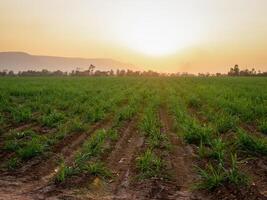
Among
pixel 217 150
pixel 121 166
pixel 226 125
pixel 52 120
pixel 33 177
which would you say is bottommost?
pixel 33 177

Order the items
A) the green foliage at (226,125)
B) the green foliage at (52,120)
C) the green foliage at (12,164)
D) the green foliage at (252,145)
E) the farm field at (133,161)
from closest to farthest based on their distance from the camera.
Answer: the farm field at (133,161) < the green foliage at (12,164) < the green foliage at (252,145) < the green foliage at (226,125) < the green foliage at (52,120)

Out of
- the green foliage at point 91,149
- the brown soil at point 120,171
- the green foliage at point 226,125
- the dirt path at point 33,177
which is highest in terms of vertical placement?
the green foliage at point 226,125

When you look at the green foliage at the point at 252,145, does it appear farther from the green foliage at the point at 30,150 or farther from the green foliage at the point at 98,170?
the green foliage at the point at 30,150

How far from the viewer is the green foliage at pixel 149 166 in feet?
22.0

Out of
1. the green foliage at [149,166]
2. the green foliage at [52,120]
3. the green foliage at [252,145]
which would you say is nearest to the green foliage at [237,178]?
the green foliage at [149,166]

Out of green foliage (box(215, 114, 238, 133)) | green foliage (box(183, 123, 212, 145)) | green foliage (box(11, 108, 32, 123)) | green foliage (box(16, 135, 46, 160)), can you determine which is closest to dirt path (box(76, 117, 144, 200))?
green foliage (box(183, 123, 212, 145))

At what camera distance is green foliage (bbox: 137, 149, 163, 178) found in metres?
6.69

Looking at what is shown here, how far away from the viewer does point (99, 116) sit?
1355 cm

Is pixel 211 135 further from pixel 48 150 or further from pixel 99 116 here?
pixel 99 116

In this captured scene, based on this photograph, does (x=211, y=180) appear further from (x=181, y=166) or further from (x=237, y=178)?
(x=181, y=166)

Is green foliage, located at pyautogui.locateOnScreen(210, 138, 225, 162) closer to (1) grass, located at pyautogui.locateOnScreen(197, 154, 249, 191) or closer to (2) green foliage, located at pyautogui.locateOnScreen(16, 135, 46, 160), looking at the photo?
(1) grass, located at pyautogui.locateOnScreen(197, 154, 249, 191)

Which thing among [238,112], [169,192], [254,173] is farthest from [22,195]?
[238,112]

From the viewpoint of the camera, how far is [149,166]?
7.07 m

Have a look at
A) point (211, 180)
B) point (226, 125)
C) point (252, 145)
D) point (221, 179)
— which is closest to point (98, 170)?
point (211, 180)
